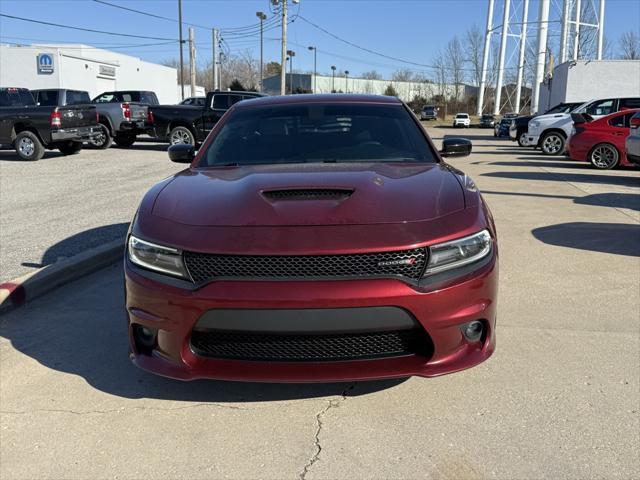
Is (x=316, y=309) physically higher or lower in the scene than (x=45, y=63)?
lower

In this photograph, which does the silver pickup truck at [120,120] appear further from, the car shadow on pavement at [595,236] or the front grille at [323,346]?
the front grille at [323,346]

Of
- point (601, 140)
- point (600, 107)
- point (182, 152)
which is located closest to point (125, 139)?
point (601, 140)

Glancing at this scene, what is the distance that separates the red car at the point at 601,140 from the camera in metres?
14.4

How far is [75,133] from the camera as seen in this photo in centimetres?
1612

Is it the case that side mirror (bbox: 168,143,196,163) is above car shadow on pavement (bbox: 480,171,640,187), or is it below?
above

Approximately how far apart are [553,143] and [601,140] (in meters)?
5.00

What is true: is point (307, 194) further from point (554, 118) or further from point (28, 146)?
point (554, 118)

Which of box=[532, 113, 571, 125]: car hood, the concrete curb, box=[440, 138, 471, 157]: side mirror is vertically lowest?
the concrete curb

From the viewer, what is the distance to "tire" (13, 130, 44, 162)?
51.3 feet

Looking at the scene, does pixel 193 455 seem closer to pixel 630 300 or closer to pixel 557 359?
Result: pixel 557 359

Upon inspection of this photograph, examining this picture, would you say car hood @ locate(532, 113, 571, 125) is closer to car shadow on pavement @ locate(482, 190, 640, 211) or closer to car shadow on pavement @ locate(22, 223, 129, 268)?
car shadow on pavement @ locate(482, 190, 640, 211)

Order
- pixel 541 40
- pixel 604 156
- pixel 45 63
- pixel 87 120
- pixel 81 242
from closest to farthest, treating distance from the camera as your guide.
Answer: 1. pixel 81 242
2. pixel 604 156
3. pixel 87 120
4. pixel 45 63
5. pixel 541 40

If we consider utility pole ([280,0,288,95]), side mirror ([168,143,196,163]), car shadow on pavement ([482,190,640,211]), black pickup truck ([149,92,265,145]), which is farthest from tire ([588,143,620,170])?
utility pole ([280,0,288,95])

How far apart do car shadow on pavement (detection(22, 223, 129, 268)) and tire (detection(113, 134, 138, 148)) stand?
43.7 feet
